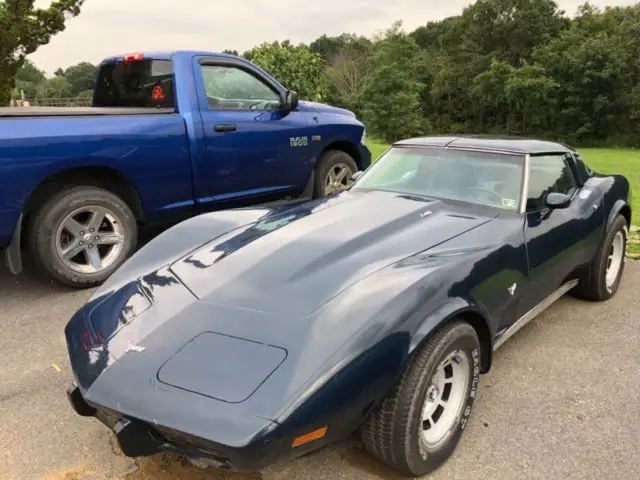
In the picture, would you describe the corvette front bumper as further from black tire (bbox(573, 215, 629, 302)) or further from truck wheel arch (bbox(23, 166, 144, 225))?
black tire (bbox(573, 215, 629, 302))

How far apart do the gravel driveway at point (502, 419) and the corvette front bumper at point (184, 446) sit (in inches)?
17.1

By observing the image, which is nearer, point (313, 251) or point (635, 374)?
point (313, 251)

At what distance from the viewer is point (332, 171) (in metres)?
6.78

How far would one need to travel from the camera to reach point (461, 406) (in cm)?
262

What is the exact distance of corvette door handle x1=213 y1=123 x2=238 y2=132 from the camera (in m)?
5.42

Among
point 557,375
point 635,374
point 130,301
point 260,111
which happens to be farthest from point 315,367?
point 260,111

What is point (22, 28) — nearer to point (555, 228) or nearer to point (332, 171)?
point (332, 171)

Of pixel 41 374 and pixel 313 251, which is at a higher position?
pixel 313 251

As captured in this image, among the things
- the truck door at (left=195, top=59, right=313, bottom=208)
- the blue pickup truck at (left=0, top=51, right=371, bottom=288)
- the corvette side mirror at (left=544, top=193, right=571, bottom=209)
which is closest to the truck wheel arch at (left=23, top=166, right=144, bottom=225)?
the blue pickup truck at (left=0, top=51, right=371, bottom=288)

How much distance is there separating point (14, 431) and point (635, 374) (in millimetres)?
3563

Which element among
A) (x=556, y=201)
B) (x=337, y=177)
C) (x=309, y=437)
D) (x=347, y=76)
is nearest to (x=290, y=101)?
(x=337, y=177)

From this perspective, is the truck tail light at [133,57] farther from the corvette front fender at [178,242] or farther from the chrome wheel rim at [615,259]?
the chrome wheel rim at [615,259]

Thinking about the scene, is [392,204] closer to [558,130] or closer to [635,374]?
[635,374]

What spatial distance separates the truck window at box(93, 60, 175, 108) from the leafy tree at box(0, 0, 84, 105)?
17842 mm
